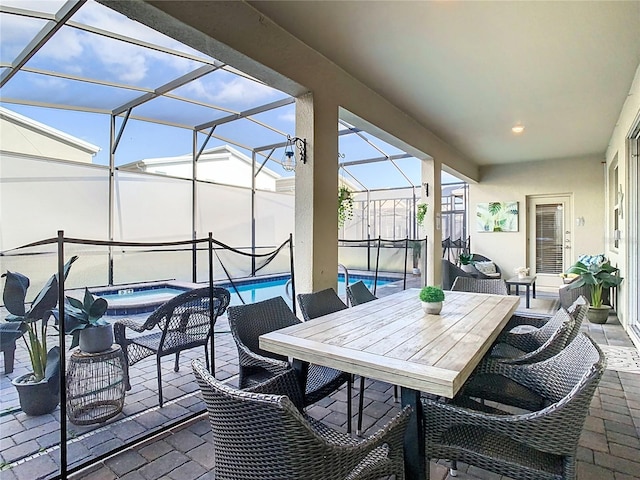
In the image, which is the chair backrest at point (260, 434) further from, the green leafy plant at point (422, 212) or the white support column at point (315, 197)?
the green leafy plant at point (422, 212)

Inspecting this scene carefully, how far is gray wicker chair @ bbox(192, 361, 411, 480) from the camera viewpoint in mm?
975

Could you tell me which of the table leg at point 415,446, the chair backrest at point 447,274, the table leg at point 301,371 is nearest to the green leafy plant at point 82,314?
the table leg at point 301,371

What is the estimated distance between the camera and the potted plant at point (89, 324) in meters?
2.31

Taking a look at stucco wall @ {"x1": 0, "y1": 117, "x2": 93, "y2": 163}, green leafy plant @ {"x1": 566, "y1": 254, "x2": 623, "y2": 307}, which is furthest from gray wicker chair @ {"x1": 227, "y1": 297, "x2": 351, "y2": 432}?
stucco wall @ {"x1": 0, "y1": 117, "x2": 93, "y2": 163}

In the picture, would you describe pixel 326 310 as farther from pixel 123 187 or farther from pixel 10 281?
pixel 123 187

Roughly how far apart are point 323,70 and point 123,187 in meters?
6.01

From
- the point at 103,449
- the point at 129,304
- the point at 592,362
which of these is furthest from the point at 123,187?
the point at 592,362

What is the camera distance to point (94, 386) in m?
2.39

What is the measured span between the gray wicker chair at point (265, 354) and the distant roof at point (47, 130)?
20.8ft

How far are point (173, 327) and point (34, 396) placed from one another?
958mm

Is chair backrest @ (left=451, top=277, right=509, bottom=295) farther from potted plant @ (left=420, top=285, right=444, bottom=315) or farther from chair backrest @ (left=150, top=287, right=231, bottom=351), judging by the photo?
chair backrest @ (left=150, top=287, right=231, bottom=351)

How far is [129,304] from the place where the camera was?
575 centimetres

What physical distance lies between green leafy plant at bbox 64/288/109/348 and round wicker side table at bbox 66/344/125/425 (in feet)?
0.56

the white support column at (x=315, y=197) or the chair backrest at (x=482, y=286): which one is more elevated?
the white support column at (x=315, y=197)
